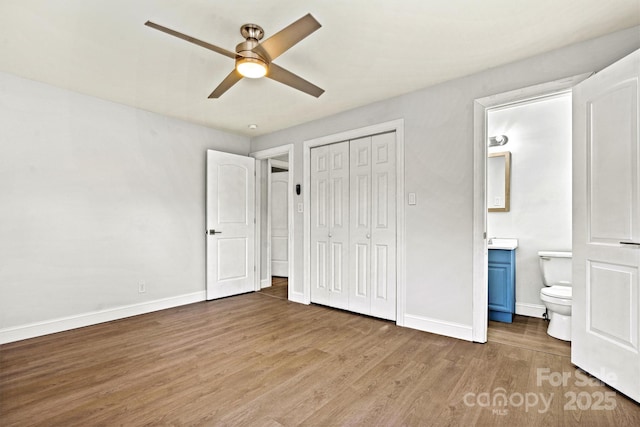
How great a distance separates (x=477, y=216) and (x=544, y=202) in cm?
147

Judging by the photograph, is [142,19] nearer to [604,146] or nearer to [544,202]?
[604,146]

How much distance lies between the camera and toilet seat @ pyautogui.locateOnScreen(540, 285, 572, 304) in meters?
2.85

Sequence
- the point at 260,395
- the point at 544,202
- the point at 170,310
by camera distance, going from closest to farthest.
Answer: the point at 260,395 → the point at 544,202 → the point at 170,310

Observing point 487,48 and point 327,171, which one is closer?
point 487,48

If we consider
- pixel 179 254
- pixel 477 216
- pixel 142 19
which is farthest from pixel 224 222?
pixel 477 216

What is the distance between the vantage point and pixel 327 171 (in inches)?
160

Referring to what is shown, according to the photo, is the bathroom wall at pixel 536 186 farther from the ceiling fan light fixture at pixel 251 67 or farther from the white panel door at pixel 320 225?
the ceiling fan light fixture at pixel 251 67

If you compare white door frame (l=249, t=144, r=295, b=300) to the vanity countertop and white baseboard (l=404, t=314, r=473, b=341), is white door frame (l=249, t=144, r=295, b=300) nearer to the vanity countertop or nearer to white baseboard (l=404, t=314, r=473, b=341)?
white baseboard (l=404, t=314, r=473, b=341)

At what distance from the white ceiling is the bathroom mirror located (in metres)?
1.50

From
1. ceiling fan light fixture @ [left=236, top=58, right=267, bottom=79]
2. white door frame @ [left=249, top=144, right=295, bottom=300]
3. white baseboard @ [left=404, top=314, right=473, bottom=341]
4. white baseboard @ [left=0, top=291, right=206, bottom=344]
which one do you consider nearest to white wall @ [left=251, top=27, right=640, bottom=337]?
white baseboard @ [left=404, top=314, right=473, bottom=341]

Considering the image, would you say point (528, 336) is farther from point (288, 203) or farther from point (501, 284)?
point (288, 203)

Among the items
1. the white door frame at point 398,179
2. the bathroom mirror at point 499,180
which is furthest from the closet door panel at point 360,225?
the bathroom mirror at point 499,180

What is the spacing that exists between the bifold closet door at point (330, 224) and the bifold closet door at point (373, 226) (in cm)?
10

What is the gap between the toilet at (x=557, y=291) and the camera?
2.86 m
